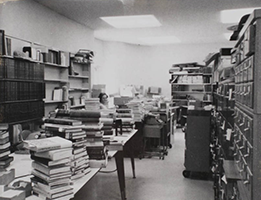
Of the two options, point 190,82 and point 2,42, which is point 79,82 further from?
point 2,42

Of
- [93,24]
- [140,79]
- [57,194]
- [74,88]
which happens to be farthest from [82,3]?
[57,194]

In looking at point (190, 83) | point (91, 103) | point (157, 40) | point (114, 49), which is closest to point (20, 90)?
point (91, 103)

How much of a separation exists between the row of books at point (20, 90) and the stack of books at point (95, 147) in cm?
145

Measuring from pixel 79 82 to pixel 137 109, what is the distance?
2.20 meters

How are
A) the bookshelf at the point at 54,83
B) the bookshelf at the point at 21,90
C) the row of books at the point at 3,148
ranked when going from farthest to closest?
the bookshelf at the point at 54,83
the bookshelf at the point at 21,90
the row of books at the point at 3,148

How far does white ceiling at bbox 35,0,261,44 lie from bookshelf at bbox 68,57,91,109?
142 cm

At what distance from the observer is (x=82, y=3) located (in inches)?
141

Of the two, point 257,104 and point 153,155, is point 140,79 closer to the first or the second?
point 153,155

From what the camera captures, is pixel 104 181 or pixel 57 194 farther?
pixel 104 181

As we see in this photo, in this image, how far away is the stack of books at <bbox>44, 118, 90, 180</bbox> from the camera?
59.5 inches

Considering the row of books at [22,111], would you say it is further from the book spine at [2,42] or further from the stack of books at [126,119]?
the stack of books at [126,119]

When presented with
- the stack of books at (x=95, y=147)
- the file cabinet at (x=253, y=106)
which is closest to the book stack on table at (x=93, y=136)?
the stack of books at (x=95, y=147)

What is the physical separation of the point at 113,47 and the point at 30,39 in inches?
50.8

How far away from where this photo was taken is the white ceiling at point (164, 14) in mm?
2967
